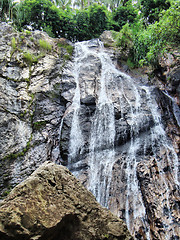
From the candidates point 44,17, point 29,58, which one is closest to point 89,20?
point 44,17

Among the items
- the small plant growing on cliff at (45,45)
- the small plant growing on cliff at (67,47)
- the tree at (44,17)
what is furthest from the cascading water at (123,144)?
the tree at (44,17)

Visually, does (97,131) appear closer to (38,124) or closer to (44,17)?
(38,124)

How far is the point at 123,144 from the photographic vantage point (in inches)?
269

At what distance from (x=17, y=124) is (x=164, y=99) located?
6.38 meters

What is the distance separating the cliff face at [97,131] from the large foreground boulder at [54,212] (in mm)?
3012

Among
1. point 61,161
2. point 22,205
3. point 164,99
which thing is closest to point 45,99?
point 61,161

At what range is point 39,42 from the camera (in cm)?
1005

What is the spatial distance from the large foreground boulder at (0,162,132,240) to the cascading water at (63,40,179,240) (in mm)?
3009

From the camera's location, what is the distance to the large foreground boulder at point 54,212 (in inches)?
71.0

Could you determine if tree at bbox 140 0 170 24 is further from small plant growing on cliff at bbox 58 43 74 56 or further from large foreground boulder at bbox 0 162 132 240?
large foreground boulder at bbox 0 162 132 240

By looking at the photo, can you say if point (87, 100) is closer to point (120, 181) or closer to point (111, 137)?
point (111, 137)

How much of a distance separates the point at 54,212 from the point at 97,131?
5.17 meters

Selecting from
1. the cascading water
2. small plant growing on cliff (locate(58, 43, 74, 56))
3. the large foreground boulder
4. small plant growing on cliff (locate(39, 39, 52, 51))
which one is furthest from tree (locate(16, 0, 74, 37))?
the large foreground boulder

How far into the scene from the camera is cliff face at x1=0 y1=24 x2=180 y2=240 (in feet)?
17.6
